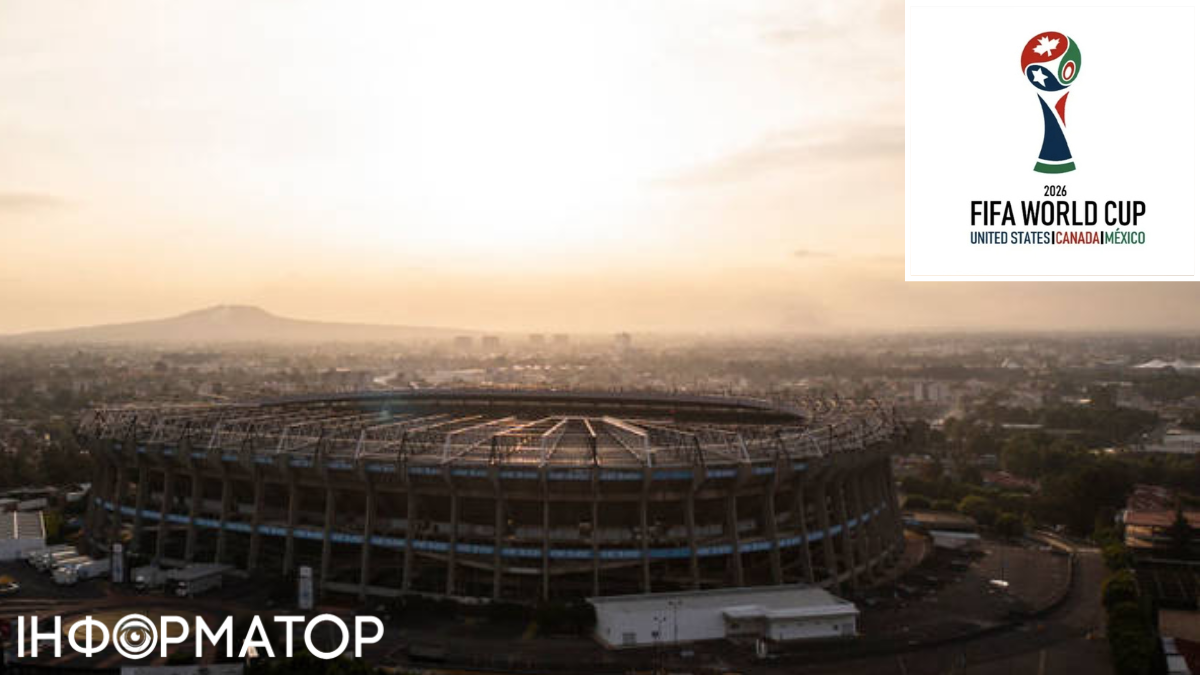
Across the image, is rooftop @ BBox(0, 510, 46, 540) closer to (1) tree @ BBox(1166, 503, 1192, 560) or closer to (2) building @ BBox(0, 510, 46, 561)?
(2) building @ BBox(0, 510, 46, 561)

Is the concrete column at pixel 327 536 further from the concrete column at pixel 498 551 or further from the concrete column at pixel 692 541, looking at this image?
the concrete column at pixel 692 541

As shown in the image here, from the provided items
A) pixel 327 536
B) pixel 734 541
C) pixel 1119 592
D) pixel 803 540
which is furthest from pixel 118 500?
pixel 1119 592

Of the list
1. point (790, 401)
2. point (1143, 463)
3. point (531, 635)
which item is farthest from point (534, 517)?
point (1143, 463)

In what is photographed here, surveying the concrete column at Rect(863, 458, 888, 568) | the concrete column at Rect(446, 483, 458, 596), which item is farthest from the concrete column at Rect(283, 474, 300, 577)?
the concrete column at Rect(863, 458, 888, 568)

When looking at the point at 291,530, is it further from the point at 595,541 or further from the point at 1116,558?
the point at 1116,558

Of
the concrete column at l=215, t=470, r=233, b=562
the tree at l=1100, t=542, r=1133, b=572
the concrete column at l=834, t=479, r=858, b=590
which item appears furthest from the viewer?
the tree at l=1100, t=542, r=1133, b=572

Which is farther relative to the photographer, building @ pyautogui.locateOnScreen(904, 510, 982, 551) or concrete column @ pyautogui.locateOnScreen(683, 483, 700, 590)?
building @ pyautogui.locateOnScreen(904, 510, 982, 551)
